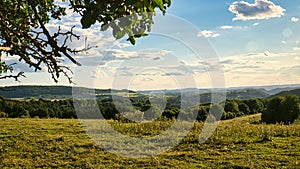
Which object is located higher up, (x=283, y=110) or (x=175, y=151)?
(x=175, y=151)

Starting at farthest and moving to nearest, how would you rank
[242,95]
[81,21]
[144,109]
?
[242,95], [144,109], [81,21]

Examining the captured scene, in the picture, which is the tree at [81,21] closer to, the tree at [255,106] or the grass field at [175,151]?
the grass field at [175,151]

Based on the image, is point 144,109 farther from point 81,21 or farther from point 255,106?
point 255,106

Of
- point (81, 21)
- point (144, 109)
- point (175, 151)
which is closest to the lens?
point (81, 21)

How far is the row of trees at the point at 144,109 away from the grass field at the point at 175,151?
80.2 inches

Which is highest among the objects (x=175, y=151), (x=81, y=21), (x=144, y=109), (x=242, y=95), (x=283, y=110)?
(x=81, y=21)

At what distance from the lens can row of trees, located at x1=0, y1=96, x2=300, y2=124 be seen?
2606 cm

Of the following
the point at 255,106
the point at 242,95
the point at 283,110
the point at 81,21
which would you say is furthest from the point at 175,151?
the point at 242,95

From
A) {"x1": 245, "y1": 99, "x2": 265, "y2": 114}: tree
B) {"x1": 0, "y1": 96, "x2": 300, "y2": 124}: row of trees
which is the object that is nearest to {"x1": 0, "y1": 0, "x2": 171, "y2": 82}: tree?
{"x1": 0, "y1": 96, "x2": 300, "y2": 124}: row of trees

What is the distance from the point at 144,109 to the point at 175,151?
13918 mm

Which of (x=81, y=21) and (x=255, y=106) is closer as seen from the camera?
(x=81, y=21)

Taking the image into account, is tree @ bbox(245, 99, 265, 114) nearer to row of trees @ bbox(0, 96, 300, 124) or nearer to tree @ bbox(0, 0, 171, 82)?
row of trees @ bbox(0, 96, 300, 124)

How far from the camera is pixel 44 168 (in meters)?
12.6

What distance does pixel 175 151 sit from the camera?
595 inches
